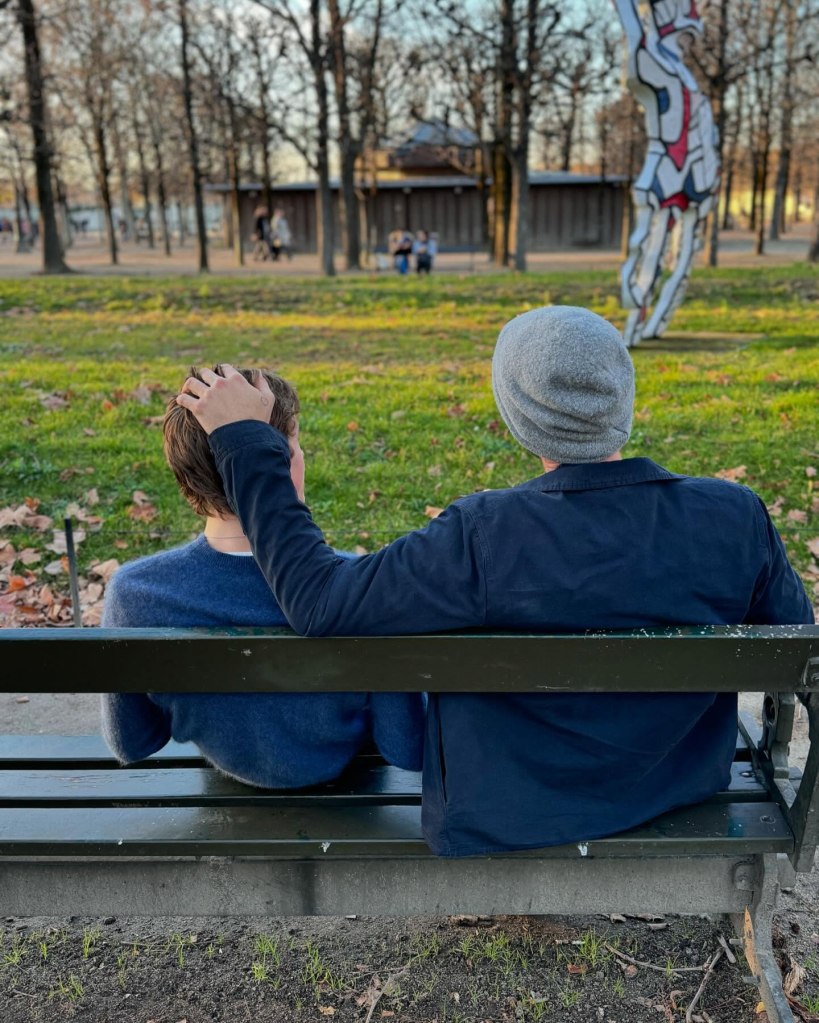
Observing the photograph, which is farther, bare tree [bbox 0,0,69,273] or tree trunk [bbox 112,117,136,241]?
tree trunk [bbox 112,117,136,241]

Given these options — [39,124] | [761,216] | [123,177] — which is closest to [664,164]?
[39,124]

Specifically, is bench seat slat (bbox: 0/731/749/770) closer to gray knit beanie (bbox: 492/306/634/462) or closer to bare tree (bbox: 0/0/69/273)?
gray knit beanie (bbox: 492/306/634/462)

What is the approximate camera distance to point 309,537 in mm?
1856

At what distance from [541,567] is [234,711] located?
2.52 feet

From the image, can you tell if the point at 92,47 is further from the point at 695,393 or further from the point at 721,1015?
the point at 721,1015

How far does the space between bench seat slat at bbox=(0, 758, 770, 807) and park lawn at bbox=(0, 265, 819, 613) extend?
9.89 ft

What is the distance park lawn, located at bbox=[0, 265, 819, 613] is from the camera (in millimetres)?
6199

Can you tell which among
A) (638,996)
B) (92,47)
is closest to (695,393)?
(638,996)

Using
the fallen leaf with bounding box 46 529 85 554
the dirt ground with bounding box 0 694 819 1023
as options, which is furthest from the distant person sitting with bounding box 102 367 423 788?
the fallen leaf with bounding box 46 529 85 554

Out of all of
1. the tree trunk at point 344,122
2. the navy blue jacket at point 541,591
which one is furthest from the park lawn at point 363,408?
A: the tree trunk at point 344,122

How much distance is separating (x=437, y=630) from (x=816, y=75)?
36.3 metres

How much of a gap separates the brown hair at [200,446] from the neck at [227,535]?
2cm

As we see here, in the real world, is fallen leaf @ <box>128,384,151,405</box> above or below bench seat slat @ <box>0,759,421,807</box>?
below

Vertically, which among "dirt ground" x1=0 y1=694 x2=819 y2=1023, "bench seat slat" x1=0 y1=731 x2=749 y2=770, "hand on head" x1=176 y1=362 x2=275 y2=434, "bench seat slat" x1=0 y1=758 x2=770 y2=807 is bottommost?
"dirt ground" x1=0 y1=694 x2=819 y2=1023
